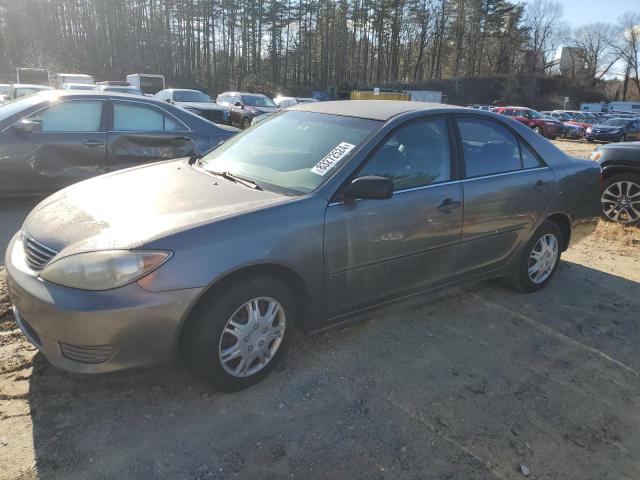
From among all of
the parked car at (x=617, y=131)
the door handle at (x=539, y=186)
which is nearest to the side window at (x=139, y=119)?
the door handle at (x=539, y=186)

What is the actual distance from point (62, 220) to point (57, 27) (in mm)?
73057

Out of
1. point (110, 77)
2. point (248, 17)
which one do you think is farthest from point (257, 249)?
point (248, 17)

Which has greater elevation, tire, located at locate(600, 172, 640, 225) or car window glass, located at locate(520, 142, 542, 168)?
car window glass, located at locate(520, 142, 542, 168)

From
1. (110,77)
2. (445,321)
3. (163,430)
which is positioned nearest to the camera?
(163,430)

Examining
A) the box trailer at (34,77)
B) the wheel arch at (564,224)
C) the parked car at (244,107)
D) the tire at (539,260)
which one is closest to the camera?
the tire at (539,260)

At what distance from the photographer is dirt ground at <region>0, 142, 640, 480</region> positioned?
2305 mm

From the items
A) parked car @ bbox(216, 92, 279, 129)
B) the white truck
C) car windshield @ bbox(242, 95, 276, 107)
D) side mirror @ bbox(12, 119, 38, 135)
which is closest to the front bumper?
side mirror @ bbox(12, 119, 38, 135)

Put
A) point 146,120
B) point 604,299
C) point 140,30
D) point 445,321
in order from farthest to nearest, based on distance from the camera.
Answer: point 140,30 < point 146,120 < point 604,299 < point 445,321

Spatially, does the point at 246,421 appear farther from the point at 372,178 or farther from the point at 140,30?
the point at 140,30

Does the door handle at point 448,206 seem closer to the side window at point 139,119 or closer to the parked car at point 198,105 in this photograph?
the side window at point 139,119

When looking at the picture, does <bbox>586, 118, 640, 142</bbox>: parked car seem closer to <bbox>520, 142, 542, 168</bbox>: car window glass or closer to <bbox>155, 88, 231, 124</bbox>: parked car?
<bbox>155, 88, 231, 124</bbox>: parked car

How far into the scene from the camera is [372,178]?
2869 millimetres

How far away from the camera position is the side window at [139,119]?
20.7ft

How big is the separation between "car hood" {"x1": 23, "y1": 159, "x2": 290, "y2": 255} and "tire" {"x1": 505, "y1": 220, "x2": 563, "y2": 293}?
2473mm
